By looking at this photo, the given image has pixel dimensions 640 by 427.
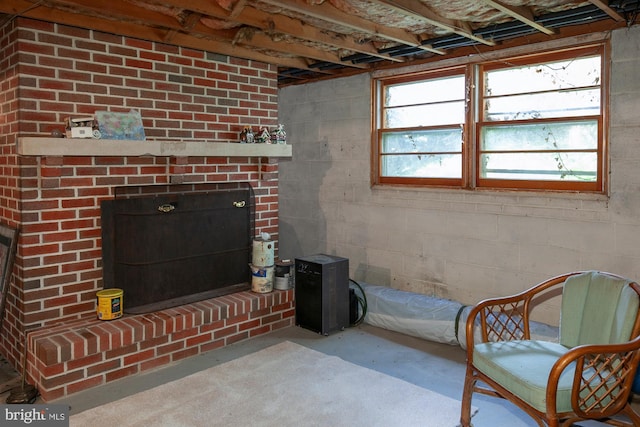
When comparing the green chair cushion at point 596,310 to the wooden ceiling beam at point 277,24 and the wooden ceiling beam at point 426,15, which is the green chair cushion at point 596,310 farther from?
the wooden ceiling beam at point 277,24

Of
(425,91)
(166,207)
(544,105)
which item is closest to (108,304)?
(166,207)

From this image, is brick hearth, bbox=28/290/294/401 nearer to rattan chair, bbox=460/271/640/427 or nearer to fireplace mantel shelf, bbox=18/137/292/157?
fireplace mantel shelf, bbox=18/137/292/157

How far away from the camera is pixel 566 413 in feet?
7.28

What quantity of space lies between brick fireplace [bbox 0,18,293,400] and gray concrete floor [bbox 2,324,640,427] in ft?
0.42

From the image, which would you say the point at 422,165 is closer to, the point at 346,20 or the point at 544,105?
the point at 544,105

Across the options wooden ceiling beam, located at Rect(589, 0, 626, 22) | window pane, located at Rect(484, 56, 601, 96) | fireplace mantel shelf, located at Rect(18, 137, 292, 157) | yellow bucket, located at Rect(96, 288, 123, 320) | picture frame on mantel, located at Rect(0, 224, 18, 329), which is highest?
wooden ceiling beam, located at Rect(589, 0, 626, 22)

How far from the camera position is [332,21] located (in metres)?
3.23

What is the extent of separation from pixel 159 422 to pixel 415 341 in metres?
2.11

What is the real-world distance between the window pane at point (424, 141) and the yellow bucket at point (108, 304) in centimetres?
268

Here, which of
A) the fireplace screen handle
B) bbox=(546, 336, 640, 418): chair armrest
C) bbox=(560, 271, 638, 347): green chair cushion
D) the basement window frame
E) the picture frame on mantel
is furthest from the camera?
the fireplace screen handle

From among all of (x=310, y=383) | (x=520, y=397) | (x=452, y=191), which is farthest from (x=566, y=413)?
(x=452, y=191)

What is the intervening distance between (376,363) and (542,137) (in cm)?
207

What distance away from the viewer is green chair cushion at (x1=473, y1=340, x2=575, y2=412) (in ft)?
7.34

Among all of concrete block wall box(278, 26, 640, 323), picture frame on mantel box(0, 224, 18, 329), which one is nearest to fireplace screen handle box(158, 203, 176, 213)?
picture frame on mantel box(0, 224, 18, 329)
